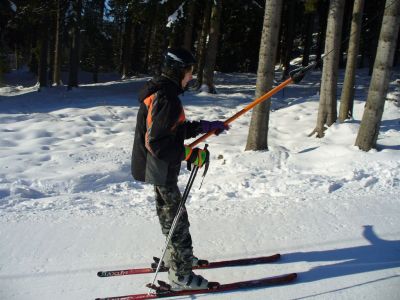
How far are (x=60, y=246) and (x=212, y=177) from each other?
10.9ft

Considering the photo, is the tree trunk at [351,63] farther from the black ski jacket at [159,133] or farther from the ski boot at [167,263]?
the black ski jacket at [159,133]

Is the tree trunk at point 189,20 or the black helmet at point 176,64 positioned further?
the tree trunk at point 189,20

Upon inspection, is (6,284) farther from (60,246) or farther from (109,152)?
(109,152)

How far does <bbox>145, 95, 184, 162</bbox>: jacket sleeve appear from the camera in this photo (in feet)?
11.2

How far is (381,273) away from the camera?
4.11 metres

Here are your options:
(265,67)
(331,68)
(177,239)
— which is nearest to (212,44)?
(331,68)

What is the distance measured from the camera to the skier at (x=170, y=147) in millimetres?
3438

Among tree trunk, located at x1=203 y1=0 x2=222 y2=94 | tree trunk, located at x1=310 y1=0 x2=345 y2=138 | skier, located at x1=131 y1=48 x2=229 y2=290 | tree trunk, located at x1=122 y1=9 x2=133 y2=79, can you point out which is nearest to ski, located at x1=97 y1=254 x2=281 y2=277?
skier, located at x1=131 y1=48 x2=229 y2=290

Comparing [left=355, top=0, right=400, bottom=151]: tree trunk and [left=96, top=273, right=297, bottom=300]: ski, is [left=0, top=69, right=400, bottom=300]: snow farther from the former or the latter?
[left=355, top=0, right=400, bottom=151]: tree trunk

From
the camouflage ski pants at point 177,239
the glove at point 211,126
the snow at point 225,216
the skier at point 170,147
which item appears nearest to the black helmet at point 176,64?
the skier at point 170,147

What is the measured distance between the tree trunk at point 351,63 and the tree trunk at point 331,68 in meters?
0.70

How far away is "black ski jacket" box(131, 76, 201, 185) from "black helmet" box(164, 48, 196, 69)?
0.13m

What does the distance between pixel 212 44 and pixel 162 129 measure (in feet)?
49.8

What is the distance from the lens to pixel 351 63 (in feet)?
35.3
